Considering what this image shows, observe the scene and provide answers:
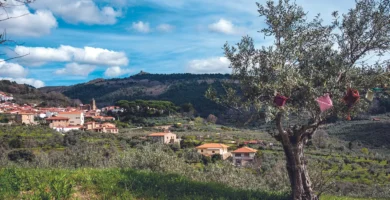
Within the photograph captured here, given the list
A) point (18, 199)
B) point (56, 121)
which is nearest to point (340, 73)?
point (18, 199)

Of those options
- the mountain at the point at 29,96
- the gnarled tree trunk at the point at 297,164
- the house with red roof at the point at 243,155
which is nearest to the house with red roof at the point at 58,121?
the mountain at the point at 29,96

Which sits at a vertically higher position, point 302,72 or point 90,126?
point 302,72

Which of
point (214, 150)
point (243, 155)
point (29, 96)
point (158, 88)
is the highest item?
point (158, 88)

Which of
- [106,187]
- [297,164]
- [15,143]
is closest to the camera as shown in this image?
[106,187]

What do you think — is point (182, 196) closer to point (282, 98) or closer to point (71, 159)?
point (282, 98)

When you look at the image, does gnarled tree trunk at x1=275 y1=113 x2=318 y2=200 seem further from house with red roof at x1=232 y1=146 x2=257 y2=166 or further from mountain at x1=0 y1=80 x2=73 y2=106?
mountain at x1=0 y1=80 x2=73 y2=106

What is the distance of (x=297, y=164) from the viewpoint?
26.7ft

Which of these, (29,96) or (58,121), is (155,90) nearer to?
(29,96)

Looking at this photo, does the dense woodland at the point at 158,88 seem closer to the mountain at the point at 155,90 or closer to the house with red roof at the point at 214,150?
the mountain at the point at 155,90

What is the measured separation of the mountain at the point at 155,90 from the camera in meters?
103

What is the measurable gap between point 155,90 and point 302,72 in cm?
12961

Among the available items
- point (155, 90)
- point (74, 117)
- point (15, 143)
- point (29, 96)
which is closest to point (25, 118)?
point (74, 117)

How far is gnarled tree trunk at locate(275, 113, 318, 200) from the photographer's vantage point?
26.5 ft

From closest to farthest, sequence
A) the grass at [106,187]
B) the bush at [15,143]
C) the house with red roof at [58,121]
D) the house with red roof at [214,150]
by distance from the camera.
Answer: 1. the grass at [106,187]
2. the bush at [15,143]
3. the house with red roof at [214,150]
4. the house with red roof at [58,121]
